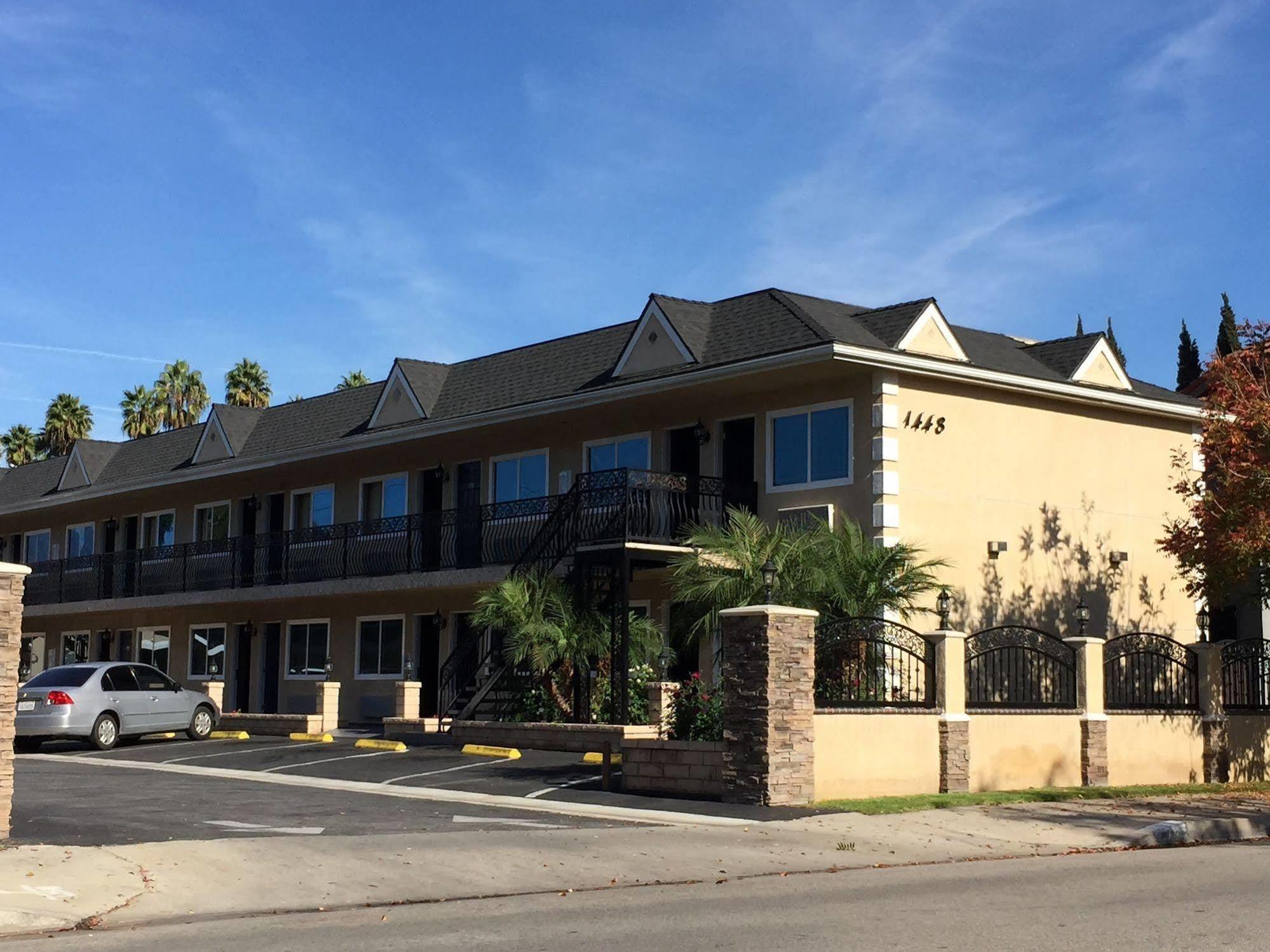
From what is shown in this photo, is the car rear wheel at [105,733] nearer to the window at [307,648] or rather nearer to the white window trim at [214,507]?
the window at [307,648]

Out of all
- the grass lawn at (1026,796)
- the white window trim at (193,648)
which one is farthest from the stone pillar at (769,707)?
the white window trim at (193,648)

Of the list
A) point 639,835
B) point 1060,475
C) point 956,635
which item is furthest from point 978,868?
point 1060,475

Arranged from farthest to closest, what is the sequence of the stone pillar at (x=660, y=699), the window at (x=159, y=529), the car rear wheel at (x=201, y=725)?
1. the window at (x=159, y=529)
2. the car rear wheel at (x=201, y=725)
3. the stone pillar at (x=660, y=699)

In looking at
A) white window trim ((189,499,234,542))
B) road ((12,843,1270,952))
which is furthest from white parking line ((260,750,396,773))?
white window trim ((189,499,234,542))

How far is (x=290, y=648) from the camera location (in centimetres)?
3784

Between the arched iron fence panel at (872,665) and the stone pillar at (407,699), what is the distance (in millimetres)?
12235

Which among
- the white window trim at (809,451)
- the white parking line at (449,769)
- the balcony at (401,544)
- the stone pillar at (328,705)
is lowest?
the white parking line at (449,769)

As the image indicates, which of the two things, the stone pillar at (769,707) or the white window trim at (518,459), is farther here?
the white window trim at (518,459)

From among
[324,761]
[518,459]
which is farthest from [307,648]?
[324,761]

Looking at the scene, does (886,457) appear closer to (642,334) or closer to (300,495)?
(642,334)

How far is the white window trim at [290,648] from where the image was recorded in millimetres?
36531

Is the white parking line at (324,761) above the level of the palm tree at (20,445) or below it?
below

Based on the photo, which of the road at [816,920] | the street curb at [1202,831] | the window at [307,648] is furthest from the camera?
the window at [307,648]

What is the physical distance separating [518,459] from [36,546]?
79.5 ft
